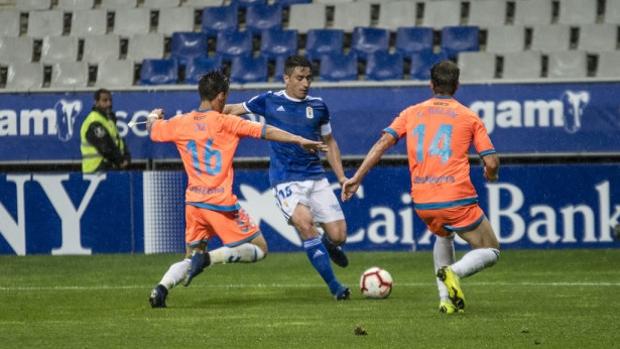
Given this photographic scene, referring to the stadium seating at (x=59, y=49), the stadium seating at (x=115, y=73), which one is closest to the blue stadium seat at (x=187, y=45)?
the stadium seating at (x=115, y=73)

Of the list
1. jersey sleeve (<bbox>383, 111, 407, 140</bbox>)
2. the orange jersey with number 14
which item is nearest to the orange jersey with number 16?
jersey sleeve (<bbox>383, 111, 407, 140</bbox>)

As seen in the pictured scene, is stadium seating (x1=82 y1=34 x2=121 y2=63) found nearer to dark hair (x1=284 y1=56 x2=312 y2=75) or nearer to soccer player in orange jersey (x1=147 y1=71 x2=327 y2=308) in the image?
dark hair (x1=284 y1=56 x2=312 y2=75)

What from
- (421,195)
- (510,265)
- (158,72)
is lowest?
(510,265)

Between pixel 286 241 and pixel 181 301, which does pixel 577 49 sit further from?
pixel 181 301

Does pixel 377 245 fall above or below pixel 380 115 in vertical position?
below

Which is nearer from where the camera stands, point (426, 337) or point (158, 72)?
point (426, 337)

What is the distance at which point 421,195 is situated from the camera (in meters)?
9.53

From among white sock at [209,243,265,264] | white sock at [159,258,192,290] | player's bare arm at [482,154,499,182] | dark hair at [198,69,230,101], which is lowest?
white sock at [159,258,192,290]

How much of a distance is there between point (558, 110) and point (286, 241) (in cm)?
363

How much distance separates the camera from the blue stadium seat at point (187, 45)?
64.7 ft

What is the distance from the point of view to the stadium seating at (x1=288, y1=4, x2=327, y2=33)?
19.6 m

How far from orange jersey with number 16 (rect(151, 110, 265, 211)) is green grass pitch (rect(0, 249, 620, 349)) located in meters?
0.85

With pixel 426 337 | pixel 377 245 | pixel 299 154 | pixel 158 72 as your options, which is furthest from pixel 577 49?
pixel 426 337

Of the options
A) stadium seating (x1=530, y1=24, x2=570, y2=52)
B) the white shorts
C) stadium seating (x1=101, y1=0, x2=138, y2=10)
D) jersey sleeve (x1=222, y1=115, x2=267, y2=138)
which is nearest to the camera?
jersey sleeve (x1=222, y1=115, x2=267, y2=138)
